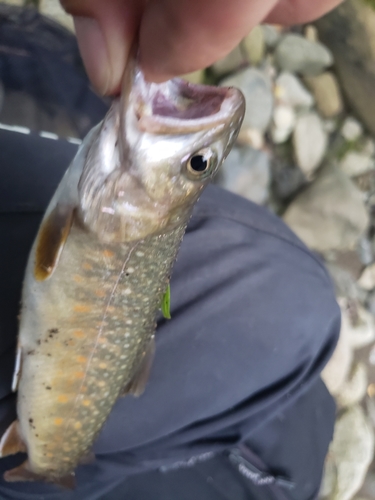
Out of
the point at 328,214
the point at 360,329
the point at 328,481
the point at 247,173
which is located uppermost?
the point at 247,173

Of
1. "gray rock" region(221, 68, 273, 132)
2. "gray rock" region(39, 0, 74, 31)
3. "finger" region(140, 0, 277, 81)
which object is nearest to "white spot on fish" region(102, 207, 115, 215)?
"finger" region(140, 0, 277, 81)

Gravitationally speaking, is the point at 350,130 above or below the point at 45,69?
below

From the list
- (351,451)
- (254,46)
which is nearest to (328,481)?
(351,451)

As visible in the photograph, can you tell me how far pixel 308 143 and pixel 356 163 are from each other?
14.2 inches

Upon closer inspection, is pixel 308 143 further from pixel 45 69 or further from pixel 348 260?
pixel 45 69

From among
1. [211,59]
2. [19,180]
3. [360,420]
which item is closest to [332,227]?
[360,420]

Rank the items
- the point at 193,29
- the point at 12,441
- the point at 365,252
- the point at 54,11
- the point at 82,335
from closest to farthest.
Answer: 1. the point at 193,29
2. the point at 82,335
3. the point at 12,441
4. the point at 54,11
5. the point at 365,252

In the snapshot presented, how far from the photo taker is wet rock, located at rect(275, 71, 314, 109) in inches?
85.1

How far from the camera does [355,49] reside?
217 cm

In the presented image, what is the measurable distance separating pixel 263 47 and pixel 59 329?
200 cm

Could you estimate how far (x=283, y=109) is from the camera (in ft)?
7.02

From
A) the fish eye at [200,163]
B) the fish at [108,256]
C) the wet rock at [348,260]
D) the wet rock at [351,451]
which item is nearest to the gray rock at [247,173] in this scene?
the wet rock at [348,260]

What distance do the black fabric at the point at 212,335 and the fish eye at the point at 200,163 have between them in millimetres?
439

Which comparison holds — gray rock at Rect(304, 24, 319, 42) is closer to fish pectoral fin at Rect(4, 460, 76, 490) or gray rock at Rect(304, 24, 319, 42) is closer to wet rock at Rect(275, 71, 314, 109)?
wet rock at Rect(275, 71, 314, 109)
